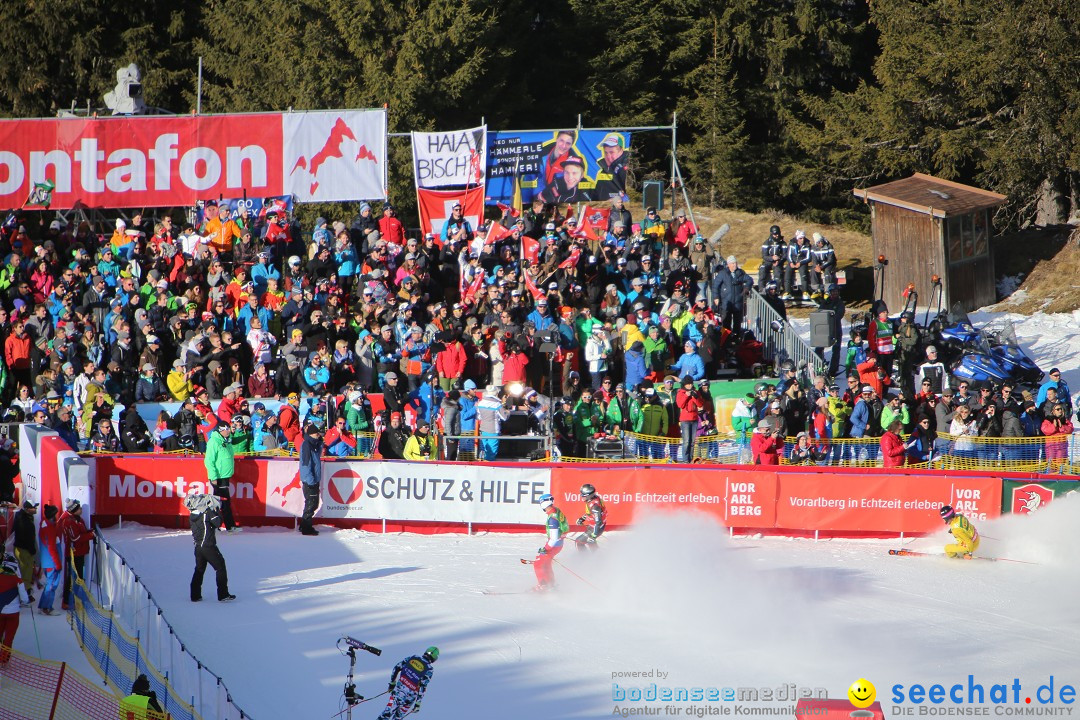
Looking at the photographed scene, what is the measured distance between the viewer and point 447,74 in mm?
36969

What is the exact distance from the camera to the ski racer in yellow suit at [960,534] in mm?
16531

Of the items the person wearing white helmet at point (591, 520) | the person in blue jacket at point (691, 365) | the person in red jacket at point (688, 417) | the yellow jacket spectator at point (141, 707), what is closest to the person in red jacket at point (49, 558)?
the yellow jacket spectator at point (141, 707)

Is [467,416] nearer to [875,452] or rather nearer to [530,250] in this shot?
[530,250]

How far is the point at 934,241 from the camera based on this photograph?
28375 mm

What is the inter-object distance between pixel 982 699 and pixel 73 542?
31.9 ft

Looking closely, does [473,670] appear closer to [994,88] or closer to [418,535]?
[418,535]

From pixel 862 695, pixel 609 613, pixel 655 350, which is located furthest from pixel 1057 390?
pixel 862 695

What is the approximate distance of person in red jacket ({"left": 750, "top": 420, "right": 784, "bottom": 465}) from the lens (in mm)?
18000

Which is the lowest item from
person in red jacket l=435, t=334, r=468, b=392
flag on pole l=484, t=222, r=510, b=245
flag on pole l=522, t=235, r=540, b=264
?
person in red jacket l=435, t=334, r=468, b=392

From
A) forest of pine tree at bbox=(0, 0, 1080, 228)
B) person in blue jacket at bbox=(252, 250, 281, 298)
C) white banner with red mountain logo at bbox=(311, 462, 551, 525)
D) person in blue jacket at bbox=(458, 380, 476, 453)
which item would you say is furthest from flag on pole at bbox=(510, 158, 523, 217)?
forest of pine tree at bbox=(0, 0, 1080, 228)

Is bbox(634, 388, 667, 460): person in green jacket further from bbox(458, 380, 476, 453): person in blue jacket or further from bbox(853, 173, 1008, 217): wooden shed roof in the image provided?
bbox(853, 173, 1008, 217): wooden shed roof

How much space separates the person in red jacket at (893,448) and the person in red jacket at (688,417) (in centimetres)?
271

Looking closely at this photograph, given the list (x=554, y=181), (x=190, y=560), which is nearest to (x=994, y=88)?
(x=554, y=181)

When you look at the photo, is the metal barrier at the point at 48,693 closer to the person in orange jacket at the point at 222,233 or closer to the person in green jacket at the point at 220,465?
the person in green jacket at the point at 220,465
